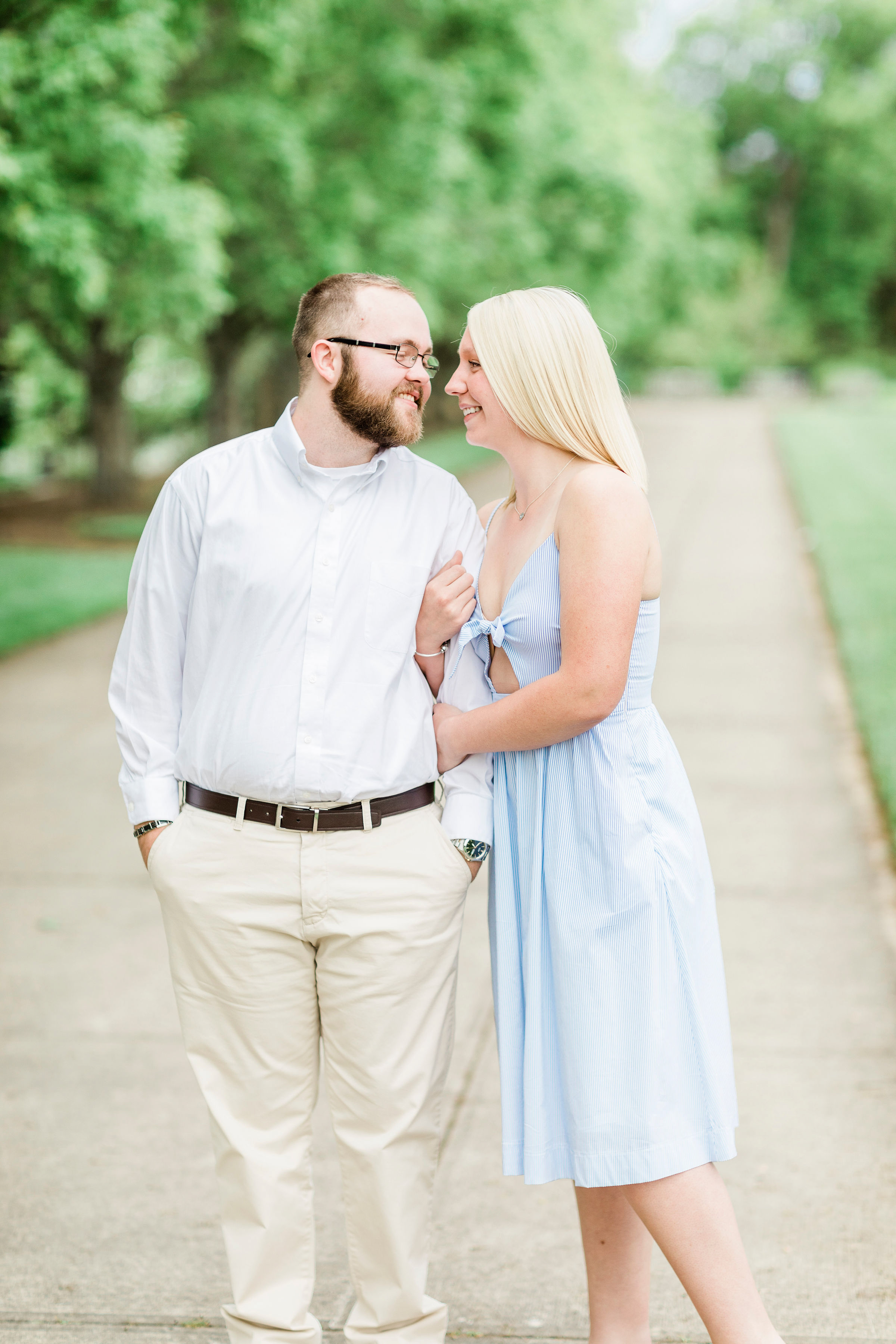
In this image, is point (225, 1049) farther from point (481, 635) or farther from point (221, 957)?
point (481, 635)

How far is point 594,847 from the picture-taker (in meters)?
2.41

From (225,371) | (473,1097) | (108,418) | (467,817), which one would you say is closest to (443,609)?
(467,817)

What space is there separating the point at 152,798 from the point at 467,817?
1.93ft

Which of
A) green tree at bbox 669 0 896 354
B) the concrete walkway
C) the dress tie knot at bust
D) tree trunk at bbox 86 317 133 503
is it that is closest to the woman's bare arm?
the dress tie knot at bust

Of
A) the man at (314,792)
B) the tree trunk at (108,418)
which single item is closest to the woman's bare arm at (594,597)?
the man at (314,792)

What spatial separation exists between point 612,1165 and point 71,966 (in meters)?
2.77

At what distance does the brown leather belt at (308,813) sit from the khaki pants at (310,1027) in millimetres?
15

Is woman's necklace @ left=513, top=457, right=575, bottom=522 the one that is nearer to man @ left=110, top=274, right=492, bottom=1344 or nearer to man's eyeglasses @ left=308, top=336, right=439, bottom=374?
man @ left=110, top=274, right=492, bottom=1344

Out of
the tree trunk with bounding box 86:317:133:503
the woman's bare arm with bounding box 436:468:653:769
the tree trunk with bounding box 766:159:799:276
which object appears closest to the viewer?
the woman's bare arm with bounding box 436:468:653:769

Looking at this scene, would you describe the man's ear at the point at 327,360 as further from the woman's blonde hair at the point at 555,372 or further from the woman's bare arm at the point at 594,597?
the woman's bare arm at the point at 594,597

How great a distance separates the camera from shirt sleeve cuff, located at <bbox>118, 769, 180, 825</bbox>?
8.50 ft

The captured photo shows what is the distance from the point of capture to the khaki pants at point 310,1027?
8.14 feet

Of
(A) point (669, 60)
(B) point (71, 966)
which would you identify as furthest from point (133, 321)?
(A) point (669, 60)

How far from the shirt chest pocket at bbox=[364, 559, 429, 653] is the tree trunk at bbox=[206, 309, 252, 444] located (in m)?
17.9
